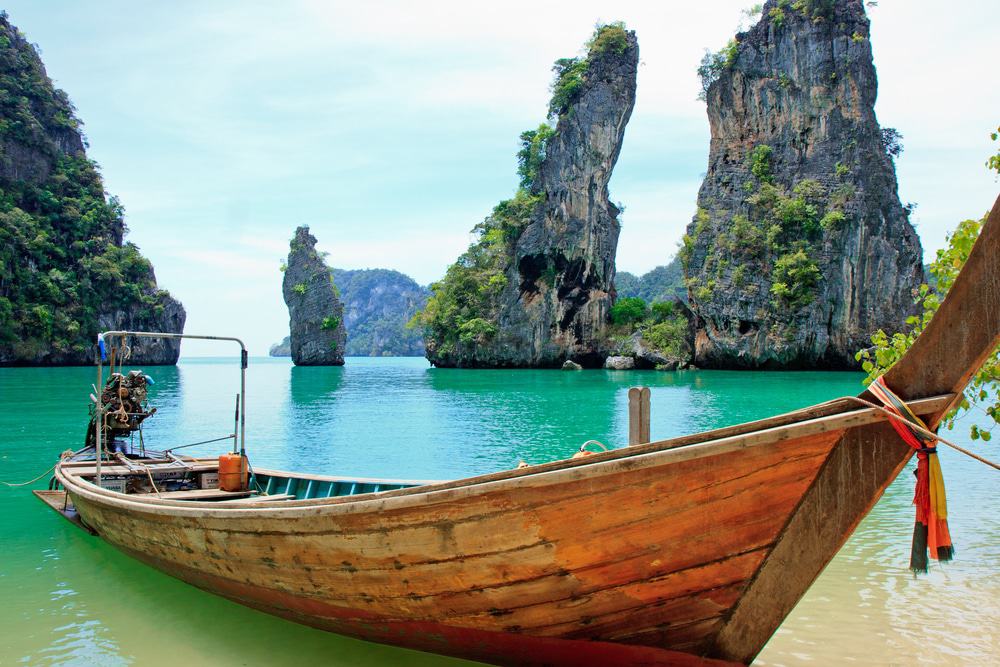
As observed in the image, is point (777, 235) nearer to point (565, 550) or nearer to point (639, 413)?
point (639, 413)

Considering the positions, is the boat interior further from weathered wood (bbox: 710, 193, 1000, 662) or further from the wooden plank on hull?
weathered wood (bbox: 710, 193, 1000, 662)

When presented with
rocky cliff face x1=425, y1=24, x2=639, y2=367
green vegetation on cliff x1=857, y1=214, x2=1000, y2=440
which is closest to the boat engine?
green vegetation on cliff x1=857, y1=214, x2=1000, y2=440

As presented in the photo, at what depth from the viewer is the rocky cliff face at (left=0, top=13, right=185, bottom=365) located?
52.4 meters

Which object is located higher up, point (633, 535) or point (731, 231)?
point (731, 231)

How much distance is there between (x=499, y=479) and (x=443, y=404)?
23.8 meters

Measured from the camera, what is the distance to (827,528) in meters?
3.19

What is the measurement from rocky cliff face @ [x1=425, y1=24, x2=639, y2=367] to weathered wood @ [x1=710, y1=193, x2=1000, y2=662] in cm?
4771

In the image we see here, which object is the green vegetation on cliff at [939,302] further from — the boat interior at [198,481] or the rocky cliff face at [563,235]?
the rocky cliff face at [563,235]

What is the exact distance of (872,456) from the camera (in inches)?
122

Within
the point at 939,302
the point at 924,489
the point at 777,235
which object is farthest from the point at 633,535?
the point at 777,235

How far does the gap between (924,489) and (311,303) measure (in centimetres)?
7086

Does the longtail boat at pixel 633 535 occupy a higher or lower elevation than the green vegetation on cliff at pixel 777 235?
lower

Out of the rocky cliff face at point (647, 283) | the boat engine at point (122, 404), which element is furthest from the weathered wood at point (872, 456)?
the rocky cliff face at point (647, 283)

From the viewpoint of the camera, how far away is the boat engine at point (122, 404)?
30.2ft
